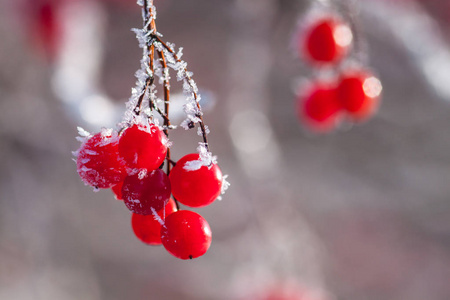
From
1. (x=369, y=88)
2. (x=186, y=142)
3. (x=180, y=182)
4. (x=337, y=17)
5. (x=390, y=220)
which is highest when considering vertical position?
(x=186, y=142)

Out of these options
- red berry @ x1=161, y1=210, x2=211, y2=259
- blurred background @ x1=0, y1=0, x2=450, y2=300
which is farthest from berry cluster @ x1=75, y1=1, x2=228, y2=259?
blurred background @ x1=0, y1=0, x2=450, y2=300

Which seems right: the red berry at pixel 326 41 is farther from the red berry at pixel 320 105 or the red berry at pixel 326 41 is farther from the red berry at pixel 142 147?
the red berry at pixel 142 147

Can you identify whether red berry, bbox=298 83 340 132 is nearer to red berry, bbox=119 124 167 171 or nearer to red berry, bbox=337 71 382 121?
red berry, bbox=337 71 382 121

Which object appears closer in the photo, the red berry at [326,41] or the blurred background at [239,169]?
the red berry at [326,41]

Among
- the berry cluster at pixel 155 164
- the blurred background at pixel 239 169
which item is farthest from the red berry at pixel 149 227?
the blurred background at pixel 239 169

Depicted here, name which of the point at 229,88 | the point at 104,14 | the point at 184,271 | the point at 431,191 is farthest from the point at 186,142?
the point at 431,191

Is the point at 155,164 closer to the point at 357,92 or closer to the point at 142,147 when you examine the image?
the point at 142,147

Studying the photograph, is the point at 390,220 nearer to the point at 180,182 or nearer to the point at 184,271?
the point at 184,271
